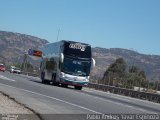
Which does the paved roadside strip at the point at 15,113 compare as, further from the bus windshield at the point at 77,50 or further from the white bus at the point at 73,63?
the white bus at the point at 73,63

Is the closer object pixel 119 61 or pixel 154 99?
pixel 154 99

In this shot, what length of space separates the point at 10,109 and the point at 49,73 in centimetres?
2938

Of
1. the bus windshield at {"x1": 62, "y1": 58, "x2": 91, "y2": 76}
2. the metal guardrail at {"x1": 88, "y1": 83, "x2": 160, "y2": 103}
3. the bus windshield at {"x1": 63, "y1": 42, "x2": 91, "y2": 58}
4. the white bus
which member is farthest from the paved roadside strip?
the metal guardrail at {"x1": 88, "y1": 83, "x2": 160, "y2": 103}

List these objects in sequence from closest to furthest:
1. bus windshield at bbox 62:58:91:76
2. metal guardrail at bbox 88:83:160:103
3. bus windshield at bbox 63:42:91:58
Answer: bus windshield at bbox 63:42:91:58 < bus windshield at bbox 62:58:91:76 < metal guardrail at bbox 88:83:160:103

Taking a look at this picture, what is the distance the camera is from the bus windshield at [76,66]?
42.0 meters

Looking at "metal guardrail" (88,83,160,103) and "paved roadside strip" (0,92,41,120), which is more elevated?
"metal guardrail" (88,83,160,103)

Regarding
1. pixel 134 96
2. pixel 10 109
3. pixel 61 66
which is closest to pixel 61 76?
pixel 61 66

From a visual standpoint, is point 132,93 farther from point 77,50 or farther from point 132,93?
point 77,50

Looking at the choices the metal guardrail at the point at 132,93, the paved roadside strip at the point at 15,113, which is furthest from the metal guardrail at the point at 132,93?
the paved roadside strip at the point at 15,113

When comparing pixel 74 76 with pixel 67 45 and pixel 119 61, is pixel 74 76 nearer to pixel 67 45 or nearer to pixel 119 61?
pixel 67 45

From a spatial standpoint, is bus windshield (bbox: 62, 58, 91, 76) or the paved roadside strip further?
bus windshield (bbox: 62, 58, 91, 76)

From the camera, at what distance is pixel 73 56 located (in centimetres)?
4191

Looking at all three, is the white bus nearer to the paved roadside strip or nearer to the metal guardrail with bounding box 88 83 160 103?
the metal guardrail with bounding box 88 83 160 103

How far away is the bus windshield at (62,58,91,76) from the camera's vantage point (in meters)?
42.0
